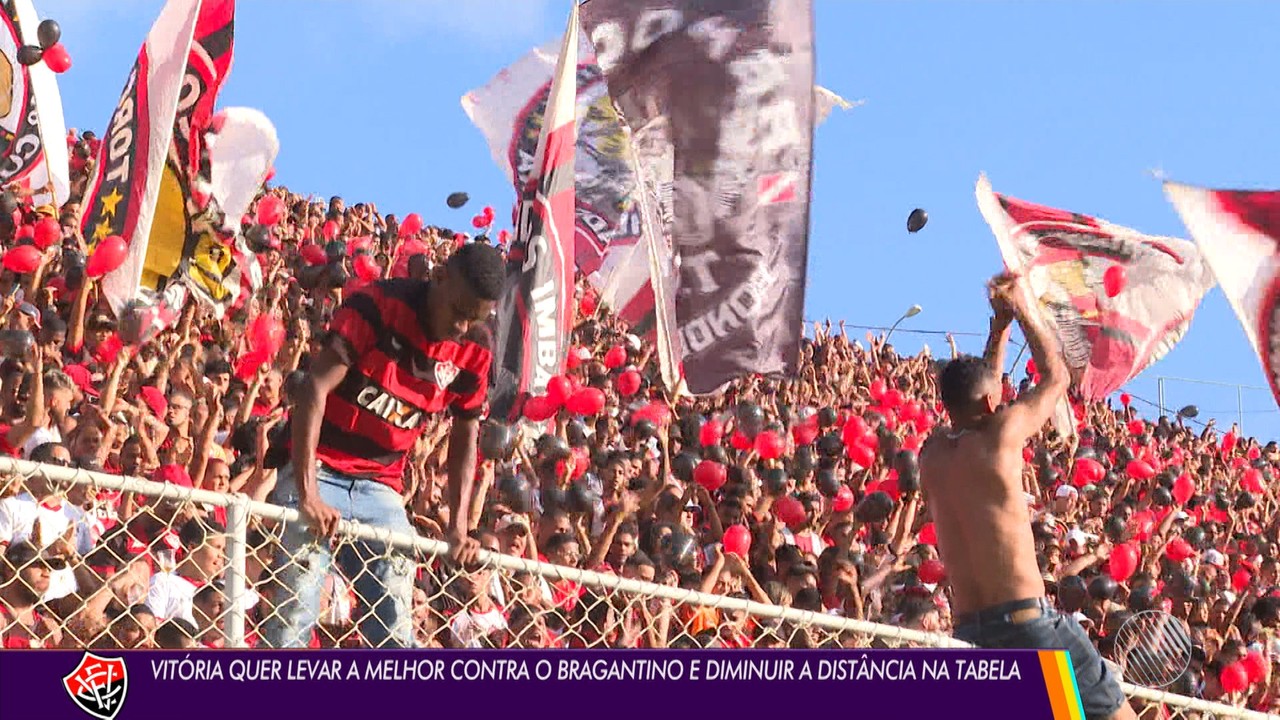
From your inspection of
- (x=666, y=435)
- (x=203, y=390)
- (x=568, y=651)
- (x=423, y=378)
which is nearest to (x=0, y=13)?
(x=203, y=390)

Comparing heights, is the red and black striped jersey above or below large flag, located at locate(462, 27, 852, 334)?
below

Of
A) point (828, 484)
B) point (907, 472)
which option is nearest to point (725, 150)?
point (828, 484)

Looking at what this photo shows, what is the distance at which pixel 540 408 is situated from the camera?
925 cm

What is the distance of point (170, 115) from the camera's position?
8141mm

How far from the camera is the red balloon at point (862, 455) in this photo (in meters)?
12.8

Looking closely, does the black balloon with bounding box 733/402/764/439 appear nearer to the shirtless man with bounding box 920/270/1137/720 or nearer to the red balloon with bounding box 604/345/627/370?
the red balloon with bounding box 604/345/627/370

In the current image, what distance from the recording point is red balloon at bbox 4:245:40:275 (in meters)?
10.9

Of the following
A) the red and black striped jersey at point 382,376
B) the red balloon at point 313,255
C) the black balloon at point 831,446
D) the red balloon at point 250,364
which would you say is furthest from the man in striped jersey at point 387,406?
the red balloon at point 313,255

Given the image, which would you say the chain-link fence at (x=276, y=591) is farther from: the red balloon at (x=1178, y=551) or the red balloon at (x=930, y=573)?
the red balloon at (x=1178, y=551)

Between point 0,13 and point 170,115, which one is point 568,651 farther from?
point 0,13

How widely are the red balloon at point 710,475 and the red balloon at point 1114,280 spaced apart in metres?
3.54

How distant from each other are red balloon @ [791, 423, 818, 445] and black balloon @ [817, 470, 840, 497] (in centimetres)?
123

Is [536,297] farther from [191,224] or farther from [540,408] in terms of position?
[191,224]

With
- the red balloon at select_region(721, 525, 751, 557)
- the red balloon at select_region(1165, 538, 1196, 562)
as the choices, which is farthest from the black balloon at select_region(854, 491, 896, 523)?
the red balloon at select_region(1165, 538, 1196, 562)
